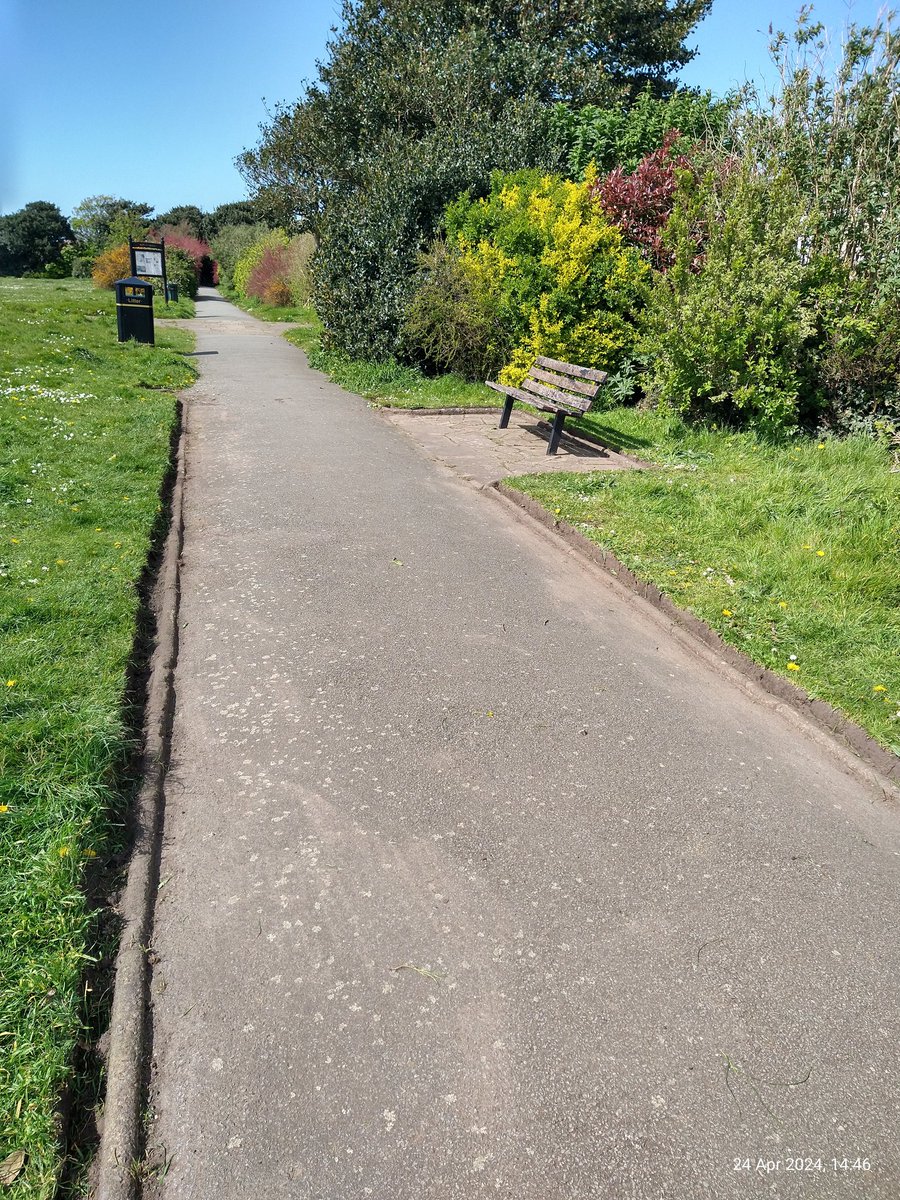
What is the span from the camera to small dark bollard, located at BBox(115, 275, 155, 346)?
15266mm

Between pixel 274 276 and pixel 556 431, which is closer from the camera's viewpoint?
pixel 556 431

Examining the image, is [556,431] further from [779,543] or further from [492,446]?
[779,543]

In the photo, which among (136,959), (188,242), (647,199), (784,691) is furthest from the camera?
(188,242)

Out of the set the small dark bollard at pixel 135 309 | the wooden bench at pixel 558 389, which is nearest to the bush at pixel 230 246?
the small dark bollard at pixel 135 309

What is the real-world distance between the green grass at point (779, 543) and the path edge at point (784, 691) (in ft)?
0.18

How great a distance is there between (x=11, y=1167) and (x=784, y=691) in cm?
405

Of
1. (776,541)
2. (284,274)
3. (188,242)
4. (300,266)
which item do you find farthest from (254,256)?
(776,541)

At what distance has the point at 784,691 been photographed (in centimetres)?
441

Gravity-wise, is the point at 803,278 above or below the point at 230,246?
below

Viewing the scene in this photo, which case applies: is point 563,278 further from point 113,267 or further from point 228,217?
point 228,217

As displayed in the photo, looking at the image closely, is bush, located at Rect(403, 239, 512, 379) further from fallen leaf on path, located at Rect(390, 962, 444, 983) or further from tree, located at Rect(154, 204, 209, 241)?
tree, located at Rect(154, 204, 209, 241)

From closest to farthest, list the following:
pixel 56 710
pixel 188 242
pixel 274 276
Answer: pixel 56 710 → pixel 274 276 → pixel 188 242

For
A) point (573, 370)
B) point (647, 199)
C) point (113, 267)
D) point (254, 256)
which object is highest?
point (254, 256)

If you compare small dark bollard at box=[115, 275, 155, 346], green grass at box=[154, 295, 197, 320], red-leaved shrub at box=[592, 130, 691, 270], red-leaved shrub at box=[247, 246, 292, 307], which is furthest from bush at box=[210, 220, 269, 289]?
red-leaved shrub at box=[592, 130, 691, 270]
